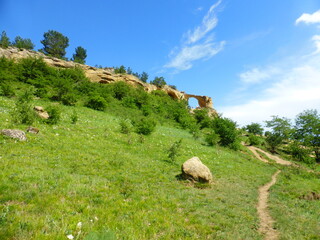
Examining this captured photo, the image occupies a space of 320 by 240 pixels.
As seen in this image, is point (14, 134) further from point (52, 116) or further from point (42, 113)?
point (42, 113)

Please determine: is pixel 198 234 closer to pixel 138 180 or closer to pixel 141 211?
pixel 141 211

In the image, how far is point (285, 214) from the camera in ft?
28.3

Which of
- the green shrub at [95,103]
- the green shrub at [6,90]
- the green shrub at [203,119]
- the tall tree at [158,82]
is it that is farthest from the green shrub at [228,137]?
the tall tree at [158,82]

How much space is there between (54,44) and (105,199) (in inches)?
3757

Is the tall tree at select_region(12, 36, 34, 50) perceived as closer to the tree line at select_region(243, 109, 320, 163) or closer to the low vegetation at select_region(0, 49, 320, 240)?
the low vegetation at select_region(0, 49, 320, 240)

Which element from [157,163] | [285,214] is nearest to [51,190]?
[157,163]

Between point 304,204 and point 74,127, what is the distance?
21.0 metres

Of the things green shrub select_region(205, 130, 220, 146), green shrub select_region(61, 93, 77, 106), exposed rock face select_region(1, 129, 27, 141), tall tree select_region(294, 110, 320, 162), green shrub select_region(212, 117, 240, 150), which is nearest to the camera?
exposed rock face select_region(1, 129, 27, 141)

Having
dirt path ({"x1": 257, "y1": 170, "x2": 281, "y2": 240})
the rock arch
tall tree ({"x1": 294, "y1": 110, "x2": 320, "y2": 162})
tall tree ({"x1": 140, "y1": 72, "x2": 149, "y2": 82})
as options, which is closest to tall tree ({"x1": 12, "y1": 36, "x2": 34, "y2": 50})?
tall tree ({"x1": 140, "y1": 72, "x2": 149, "y2": 82})

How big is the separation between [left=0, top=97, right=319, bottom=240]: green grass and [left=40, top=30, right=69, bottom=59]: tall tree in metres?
81.5

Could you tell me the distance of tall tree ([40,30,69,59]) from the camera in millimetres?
76625

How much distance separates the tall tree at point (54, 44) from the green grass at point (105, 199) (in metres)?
81.5

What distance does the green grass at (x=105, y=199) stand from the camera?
4.81 m

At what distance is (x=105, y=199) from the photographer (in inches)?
270
